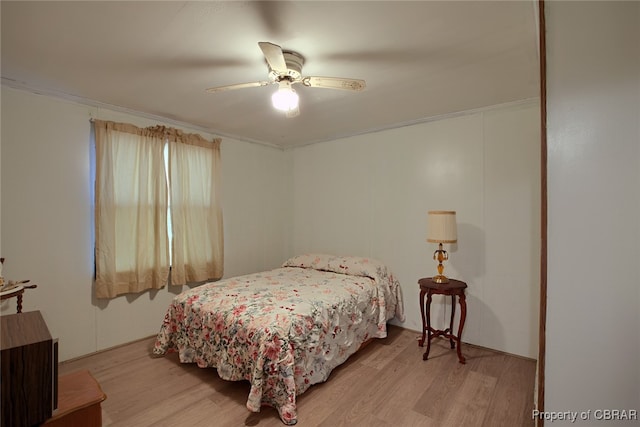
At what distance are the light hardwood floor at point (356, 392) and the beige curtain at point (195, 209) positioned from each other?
36.8 inches

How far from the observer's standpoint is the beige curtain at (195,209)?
3.21 m

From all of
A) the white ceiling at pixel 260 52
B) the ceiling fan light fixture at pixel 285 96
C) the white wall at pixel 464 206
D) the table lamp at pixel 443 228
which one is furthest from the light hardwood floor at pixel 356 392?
the white ceiling at pixel 260 52

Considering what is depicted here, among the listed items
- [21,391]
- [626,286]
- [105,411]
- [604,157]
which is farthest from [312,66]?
[105,411]

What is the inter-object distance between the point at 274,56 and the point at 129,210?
2.25 m

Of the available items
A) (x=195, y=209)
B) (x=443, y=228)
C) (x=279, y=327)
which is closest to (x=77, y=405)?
(x=279, y=327)

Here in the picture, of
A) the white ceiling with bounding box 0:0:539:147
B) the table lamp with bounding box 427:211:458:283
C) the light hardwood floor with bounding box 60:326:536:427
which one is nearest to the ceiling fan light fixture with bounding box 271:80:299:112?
the white ceiling with bounding box 0:0:539:147

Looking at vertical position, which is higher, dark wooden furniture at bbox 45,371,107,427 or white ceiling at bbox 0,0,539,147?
white ceiling at bbox 0,0,539,147

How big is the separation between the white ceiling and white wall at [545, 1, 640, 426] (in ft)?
2.00

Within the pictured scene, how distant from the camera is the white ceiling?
1495 millimetres

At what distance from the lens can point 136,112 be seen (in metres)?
2.96

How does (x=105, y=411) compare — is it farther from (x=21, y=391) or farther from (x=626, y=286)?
(x=626, y=286)

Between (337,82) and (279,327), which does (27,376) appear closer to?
(279,327)

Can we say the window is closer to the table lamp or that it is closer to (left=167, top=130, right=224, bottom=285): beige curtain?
(left=167, top=130, right=224, bottom=285): beige curtain

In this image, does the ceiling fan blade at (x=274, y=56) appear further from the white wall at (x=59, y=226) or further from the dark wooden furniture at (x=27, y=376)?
the white wall at (x=59, y=226)
